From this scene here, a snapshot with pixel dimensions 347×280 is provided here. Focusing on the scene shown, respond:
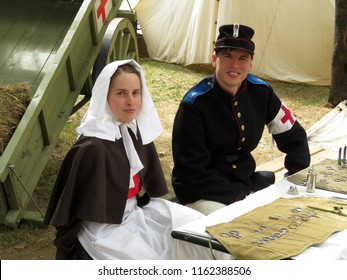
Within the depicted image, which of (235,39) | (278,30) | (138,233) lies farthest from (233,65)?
(278,30)

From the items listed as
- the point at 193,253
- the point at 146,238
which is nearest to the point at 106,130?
the point at 146,238

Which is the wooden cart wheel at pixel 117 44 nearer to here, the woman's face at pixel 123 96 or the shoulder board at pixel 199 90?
the shoulder board at pixel 199 90

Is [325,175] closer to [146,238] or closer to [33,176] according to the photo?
[146,238]

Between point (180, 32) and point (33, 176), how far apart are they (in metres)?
5.90

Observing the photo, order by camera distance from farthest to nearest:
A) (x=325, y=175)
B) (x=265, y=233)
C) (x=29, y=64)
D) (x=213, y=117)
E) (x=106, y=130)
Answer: (x=29, y=64)
(x=213, y=117)
(x=325, y=175)
(x=106, y=130)
(x=265, y=233)

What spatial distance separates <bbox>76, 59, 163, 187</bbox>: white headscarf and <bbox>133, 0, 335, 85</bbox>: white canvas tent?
6130mm

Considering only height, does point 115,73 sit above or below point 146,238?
above

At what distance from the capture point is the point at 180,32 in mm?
9523

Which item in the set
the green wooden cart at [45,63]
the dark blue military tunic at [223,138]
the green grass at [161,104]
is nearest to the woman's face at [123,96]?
the dark blue military tunic at [223,138]

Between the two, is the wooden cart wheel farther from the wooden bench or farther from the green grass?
the wooden bench

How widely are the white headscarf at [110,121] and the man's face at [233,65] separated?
0.47 meters

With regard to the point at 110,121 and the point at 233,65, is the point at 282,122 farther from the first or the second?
the point at 110,121

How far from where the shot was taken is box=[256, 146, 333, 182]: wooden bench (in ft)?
15.7

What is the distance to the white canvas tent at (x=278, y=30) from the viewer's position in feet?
28.5
